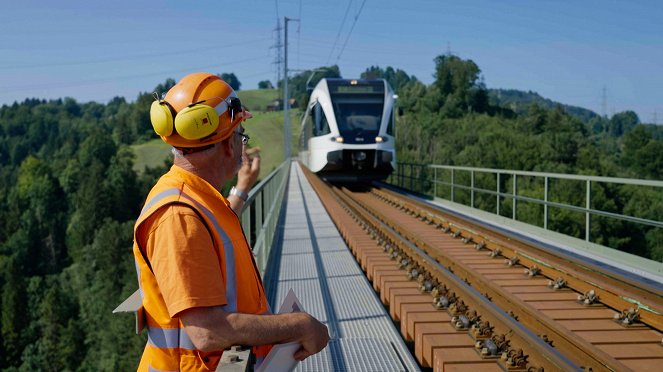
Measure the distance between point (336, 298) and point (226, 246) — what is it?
4.96 meters

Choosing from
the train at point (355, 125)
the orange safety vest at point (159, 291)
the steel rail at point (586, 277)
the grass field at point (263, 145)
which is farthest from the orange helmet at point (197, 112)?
the grass field at point (263, 145)

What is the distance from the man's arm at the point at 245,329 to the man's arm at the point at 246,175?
132 centimetres

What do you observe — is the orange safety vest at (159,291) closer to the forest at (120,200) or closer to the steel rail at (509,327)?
the steel rail at (509,327)

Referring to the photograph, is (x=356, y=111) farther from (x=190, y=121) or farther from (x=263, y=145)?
(x=263, y=145)

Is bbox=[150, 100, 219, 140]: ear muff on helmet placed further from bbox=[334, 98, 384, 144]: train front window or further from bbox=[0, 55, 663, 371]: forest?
bbox=[0, 55, 663, 371]: forest

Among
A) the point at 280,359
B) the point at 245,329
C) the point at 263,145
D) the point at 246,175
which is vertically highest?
the point at 246,175

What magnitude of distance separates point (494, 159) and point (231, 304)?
70176 mm

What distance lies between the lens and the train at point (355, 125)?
19.5m

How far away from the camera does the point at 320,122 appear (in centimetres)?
2023

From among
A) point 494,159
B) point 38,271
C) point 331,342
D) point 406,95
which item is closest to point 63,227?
point 38,271

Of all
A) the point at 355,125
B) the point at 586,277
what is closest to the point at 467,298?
the point at 586,277

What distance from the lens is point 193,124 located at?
7.07 ft

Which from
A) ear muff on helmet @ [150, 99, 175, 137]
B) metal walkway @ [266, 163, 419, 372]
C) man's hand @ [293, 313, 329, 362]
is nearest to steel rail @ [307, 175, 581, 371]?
metal walkway @ [266, 163, 419, 372]

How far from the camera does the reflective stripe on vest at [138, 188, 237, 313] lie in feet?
6.62
